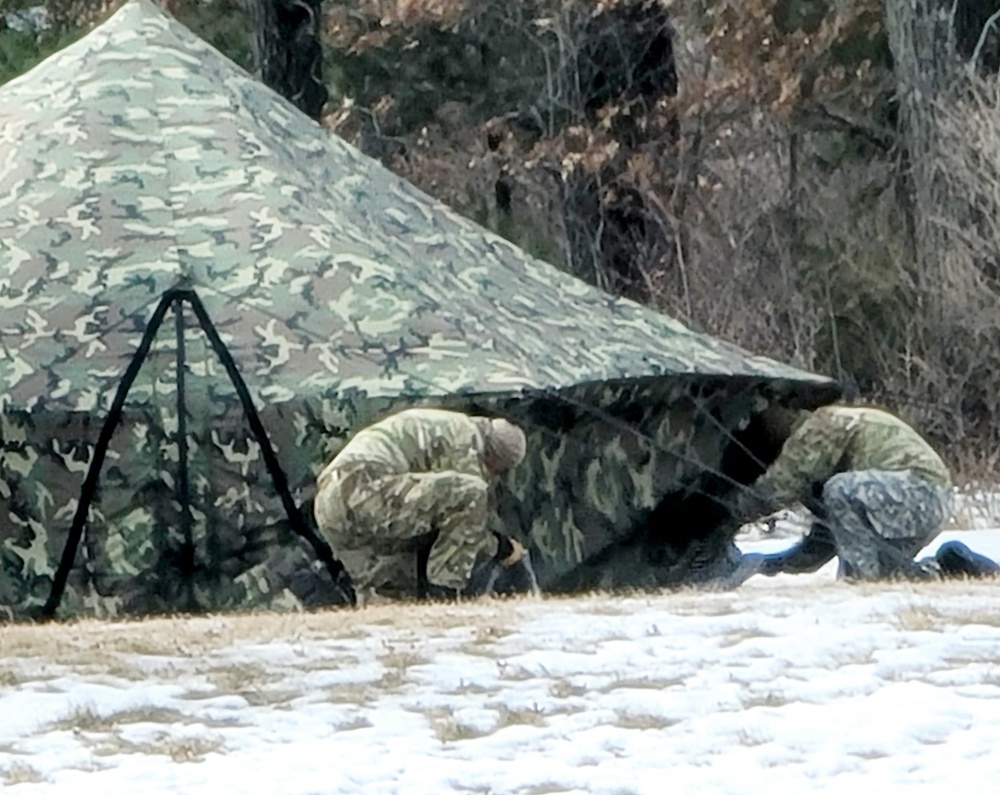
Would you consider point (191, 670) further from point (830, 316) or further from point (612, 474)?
point (830, 316)

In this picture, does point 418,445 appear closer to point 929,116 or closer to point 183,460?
point 183,460

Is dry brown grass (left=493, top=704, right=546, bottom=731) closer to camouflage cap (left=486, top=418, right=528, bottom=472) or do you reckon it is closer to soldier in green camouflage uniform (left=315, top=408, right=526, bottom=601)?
soldier in green camouflage uniform (left=315, top=408, right=526, bottom=601)

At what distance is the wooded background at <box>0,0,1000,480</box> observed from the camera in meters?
20.1

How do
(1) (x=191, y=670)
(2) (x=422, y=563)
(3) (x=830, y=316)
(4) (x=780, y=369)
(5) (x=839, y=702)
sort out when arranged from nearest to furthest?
(5) (x=839, y=702), (1) (x=191, y=670), (2) (x=422, y=563), (4) (x=780, y=369), (3) (x=830, y=316)

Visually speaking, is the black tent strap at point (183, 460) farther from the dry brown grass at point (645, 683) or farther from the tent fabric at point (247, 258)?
the dry brown grass at point (645, 683)

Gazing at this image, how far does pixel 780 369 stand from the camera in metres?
10.2

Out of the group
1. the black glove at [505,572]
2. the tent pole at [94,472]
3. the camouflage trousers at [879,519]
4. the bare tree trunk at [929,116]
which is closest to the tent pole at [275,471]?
the tent pole at [94,472]

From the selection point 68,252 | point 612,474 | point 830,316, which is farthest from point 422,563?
point 830,316

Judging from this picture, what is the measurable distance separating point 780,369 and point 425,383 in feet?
6.29

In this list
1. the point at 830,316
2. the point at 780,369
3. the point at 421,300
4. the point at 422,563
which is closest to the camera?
the point at 422,563

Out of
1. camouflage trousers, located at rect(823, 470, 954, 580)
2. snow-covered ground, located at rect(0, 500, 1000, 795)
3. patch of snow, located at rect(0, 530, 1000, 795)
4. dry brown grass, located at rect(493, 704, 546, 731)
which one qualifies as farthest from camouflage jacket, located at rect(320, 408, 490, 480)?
dry brown grass, located at rect(493, 704, 546, 731)

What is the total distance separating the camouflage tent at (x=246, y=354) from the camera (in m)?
9.05

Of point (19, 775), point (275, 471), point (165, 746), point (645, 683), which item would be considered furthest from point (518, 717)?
point (275, 471)

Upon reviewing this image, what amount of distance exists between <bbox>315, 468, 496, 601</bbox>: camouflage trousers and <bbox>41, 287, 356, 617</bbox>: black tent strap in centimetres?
35
